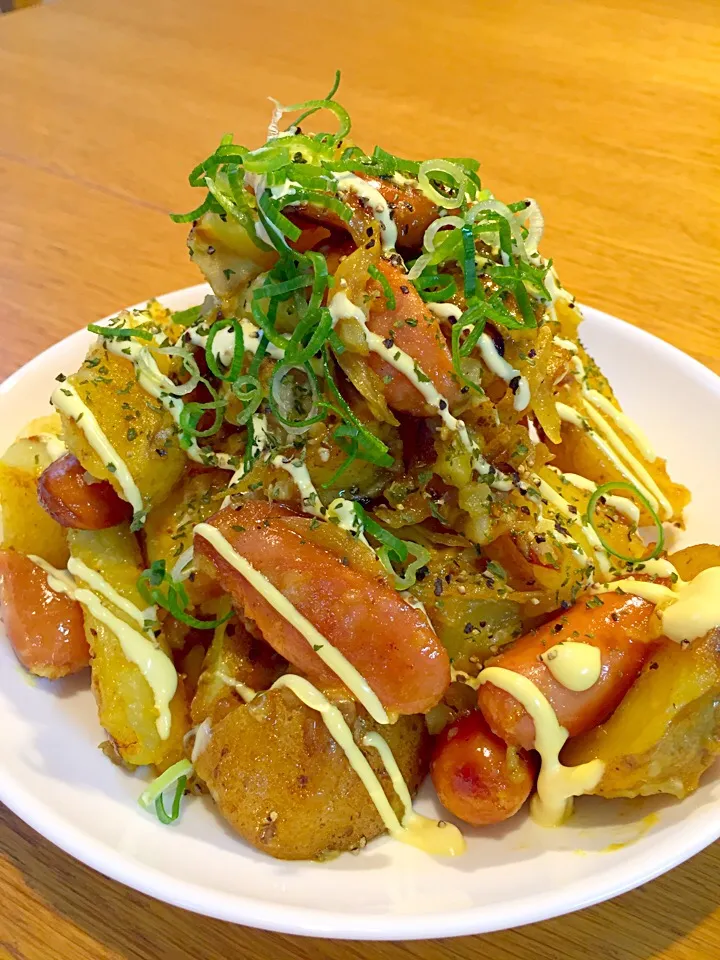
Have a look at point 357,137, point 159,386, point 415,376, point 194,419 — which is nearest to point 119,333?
point 159,386

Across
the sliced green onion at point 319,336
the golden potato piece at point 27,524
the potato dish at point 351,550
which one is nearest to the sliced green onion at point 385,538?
the potato dish at point 351,550

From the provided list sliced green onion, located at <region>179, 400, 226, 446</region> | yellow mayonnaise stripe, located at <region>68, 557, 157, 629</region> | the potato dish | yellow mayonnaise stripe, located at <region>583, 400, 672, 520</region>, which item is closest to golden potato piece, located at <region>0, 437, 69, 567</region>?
the potato dish

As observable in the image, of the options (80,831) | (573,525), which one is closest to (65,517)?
(80,831)

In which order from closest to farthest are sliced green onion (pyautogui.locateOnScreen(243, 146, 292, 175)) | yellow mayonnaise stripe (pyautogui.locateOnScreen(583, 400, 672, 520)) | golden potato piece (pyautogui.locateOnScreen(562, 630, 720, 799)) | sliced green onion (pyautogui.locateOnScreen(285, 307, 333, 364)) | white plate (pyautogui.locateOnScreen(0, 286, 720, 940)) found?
white plate (pyautogui.locateOnScreen(0, 286, 720, 940))
golden potato piece (pyautogui.locateOnScreen(562, 630, 720, 799))
sliced green onion (pyautogui.locateOnScreen(285, 307, 333, 364))
sliced green onion (pyautogui.locateOnScreen(243, 146, 292, 175))
yellow mayonnaise stripe (pyautogui.locateOnScreen(583, 400, 672, 520))

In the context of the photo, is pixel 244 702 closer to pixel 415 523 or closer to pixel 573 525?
pixel 415 523

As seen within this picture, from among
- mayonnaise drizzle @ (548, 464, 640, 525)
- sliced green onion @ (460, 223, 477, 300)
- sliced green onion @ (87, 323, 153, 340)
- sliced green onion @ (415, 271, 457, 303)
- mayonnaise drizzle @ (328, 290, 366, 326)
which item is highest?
sliced green onion @ (460, 223, 477, 300)

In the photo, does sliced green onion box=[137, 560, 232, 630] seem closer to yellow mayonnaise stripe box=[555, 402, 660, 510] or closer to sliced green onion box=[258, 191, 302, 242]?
sliced green onion box=[258, 191, 302, 242]
